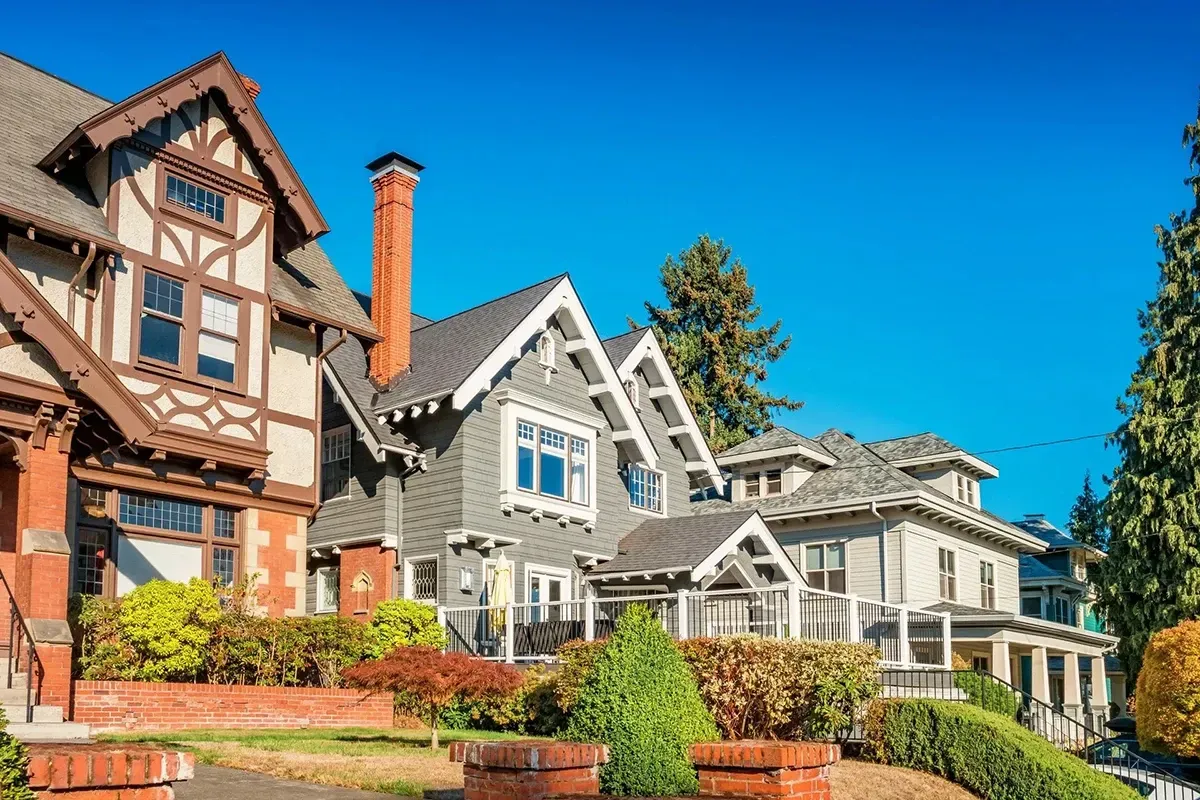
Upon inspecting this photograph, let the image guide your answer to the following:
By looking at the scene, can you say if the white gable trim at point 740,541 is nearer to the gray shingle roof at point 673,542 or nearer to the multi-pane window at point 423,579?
the gray shingle roof at point 673,542

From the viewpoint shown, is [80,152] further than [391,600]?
No

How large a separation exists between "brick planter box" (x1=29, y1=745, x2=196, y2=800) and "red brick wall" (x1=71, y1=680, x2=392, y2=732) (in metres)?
11.5

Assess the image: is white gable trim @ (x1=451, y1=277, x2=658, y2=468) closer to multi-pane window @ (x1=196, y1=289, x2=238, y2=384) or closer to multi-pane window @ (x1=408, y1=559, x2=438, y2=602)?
multi-pane window @ (x1=408, y1=559, x2=438, y2=602)

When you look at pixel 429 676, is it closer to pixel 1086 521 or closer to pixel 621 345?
pixel 621 345

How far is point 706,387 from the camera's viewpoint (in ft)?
184

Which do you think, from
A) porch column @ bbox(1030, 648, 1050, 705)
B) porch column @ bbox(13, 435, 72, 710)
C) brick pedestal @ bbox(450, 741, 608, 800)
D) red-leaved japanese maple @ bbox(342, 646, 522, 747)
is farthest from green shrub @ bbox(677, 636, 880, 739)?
porch column @ bbox(1030, 648, 1050, 705)

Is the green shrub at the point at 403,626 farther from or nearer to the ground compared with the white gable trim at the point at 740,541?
nearer to the ground

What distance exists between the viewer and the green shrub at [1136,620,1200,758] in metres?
21.8

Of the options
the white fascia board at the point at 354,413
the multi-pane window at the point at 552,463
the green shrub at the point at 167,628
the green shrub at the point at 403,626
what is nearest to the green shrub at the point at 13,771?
the green shrub at the point at 167,628

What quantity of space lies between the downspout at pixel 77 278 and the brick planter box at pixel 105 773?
15072mm

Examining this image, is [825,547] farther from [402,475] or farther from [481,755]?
[481,755]

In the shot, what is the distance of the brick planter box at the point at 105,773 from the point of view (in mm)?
5387

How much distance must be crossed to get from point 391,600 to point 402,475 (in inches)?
124

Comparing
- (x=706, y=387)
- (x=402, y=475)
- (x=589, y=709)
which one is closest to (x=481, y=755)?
(x=589, y=709)
